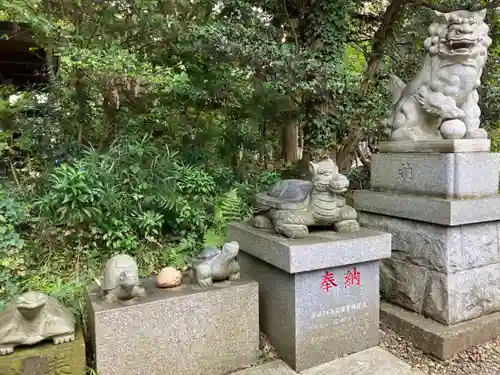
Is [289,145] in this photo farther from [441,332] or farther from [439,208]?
[441,332]

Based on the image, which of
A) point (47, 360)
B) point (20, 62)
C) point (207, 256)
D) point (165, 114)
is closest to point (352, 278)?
point (207, 256)

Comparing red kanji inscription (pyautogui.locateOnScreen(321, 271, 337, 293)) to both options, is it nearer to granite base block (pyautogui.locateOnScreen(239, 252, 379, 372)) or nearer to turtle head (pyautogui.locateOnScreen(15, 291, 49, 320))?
granite base block (pyautogui.locateOnScreen(239, 252, 379, 372))

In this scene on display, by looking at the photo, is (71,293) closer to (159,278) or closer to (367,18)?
(159,278)

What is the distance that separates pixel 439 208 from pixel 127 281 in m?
2.50

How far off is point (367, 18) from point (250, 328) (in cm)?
596

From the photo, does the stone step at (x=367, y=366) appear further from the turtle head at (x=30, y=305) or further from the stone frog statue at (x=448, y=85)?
the stone frog statue at (x=448, y=85)

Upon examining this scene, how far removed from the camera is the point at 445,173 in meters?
3.23

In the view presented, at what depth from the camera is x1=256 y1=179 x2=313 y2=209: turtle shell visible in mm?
2978

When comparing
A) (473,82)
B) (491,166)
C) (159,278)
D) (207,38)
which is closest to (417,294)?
(491,166)

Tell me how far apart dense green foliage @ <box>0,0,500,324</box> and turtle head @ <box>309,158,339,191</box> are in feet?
5.98

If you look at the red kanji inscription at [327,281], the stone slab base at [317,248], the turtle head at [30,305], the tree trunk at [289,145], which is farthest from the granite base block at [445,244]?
the tree trunk at [289,145]

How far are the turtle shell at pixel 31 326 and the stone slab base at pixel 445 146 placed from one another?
10.1 feet

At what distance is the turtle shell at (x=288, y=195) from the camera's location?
2.98 m

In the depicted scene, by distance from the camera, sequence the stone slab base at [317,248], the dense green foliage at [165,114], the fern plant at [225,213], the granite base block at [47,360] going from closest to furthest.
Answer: the granite base block at [47,360]
the stone slab base at [317,248]
the dense green foliage at [165,114]
the fern plant at [225,213]
